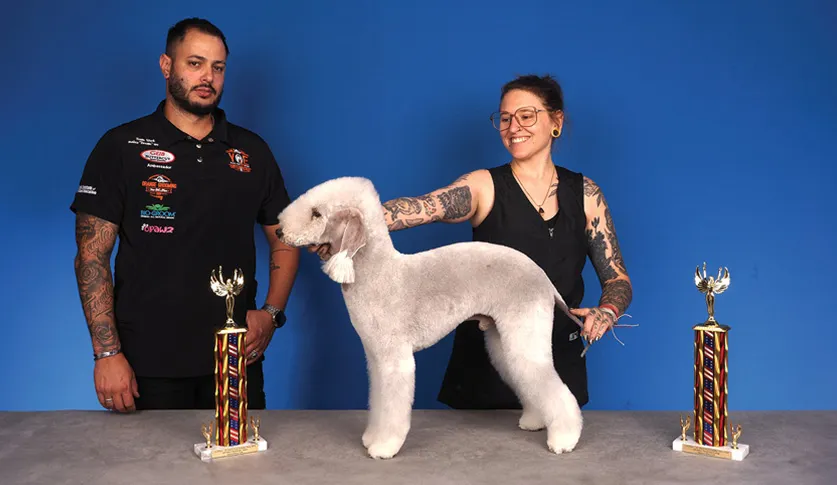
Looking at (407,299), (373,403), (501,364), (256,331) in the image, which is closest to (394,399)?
(373,403)

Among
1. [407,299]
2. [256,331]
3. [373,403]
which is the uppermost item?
[407,299]

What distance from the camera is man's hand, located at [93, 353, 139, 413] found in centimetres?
236

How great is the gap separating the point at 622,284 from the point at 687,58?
4.98 feet

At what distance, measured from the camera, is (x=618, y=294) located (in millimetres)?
2387

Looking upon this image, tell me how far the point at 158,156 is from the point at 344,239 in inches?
41.4

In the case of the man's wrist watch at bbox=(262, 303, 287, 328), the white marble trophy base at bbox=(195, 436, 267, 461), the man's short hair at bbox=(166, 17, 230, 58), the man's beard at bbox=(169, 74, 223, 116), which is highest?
the man's short hair at bbox=(166, 17, 230, 58)

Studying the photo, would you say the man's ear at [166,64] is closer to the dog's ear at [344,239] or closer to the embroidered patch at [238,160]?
the embroidered patch at [238,160]

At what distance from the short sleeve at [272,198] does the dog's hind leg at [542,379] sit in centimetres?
115

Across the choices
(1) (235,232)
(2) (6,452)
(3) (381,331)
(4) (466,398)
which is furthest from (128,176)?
(4) (466,398)

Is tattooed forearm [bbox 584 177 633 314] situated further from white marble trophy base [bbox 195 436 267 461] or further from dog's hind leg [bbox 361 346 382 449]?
white marble trophy base [bbox 195 436 267 461]

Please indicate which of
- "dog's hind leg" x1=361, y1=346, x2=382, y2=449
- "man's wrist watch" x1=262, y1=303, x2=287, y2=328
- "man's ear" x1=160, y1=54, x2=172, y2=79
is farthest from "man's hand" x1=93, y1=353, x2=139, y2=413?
"man's ear" x1=160, y1=54, x2=172, y2=79

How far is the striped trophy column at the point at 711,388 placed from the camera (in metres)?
1.96

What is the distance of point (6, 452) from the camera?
1938 millimetres

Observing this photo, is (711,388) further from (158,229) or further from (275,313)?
(158,229)
